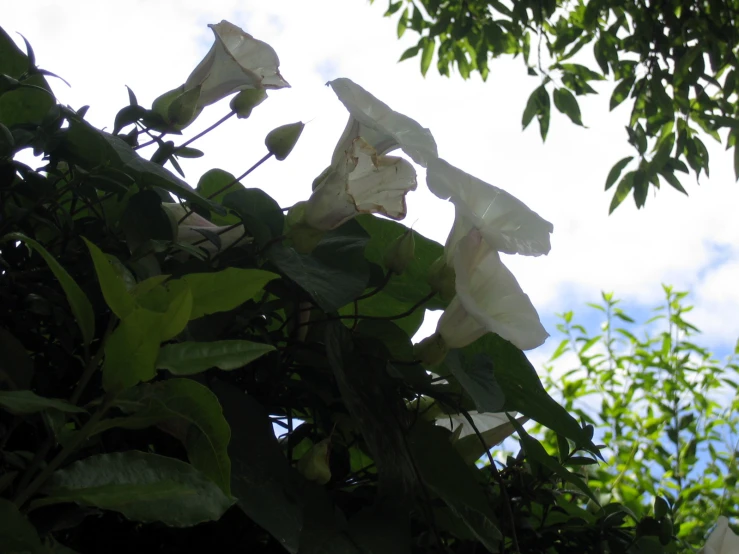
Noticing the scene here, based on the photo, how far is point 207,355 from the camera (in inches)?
12.2

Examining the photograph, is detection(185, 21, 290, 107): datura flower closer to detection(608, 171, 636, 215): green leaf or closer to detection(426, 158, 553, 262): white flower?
detection(426, 158, 553, 262): white flower

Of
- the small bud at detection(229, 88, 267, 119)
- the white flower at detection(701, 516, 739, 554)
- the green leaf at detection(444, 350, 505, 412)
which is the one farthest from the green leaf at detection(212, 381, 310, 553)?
the white flower at detection(701, 516, 739, 554)

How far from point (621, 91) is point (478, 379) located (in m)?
1.96

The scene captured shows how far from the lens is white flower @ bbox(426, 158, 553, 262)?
18.6 inches

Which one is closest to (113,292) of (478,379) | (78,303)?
(78,303)

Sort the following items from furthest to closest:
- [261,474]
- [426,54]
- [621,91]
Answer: [426,54] < [621,91] < [261,474]

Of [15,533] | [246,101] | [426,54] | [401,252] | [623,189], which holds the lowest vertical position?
[15,533]

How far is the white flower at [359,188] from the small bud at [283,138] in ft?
0.10

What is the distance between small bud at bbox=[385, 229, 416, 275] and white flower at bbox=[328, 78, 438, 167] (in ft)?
0.16

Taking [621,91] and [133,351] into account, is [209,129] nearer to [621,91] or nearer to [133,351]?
[133,351]

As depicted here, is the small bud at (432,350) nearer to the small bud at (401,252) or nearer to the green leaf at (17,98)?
the small bud at (401,252)

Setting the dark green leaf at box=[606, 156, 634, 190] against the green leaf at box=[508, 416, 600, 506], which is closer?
the green leaf at box=[508, 416, 600, 506]

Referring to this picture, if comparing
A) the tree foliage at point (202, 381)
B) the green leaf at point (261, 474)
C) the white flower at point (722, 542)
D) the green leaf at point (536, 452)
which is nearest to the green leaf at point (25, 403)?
the tree foliage at point (202, 381)

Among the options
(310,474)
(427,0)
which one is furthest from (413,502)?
(427,0)
